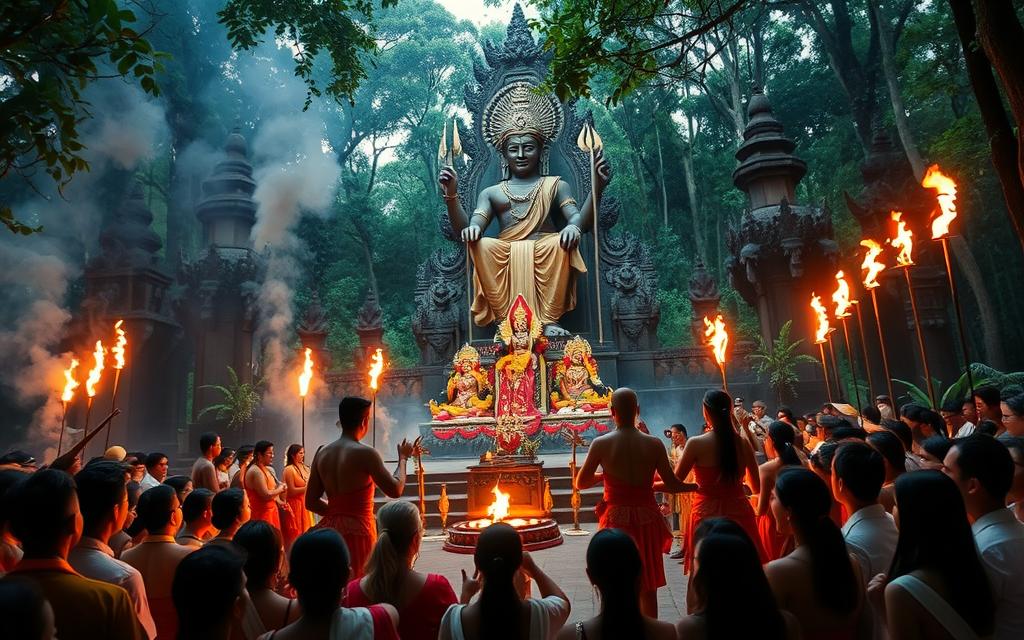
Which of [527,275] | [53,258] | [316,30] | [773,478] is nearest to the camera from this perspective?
[773,478]

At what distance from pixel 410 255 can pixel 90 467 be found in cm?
2788

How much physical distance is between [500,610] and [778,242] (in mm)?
12108

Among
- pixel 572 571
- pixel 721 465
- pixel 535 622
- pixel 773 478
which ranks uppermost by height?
pixel 721 465

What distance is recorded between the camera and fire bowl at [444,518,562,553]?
6188mm

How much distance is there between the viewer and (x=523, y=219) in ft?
47.3

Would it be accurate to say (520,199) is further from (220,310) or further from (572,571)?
(572,571)

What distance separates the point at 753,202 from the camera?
13711 mm

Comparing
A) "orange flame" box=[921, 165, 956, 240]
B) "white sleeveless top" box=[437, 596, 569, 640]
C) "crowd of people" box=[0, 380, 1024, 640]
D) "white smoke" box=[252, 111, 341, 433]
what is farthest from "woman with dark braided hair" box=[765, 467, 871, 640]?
"white smoke" box=[252, 111, 341, 433]

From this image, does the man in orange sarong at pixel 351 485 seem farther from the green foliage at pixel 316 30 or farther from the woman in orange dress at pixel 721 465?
the green foliage at pixel 316 30

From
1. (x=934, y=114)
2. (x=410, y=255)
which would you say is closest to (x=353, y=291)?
(x=410, y=255)

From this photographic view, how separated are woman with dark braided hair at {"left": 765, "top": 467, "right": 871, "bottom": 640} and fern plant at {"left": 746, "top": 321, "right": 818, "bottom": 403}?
10469 mm

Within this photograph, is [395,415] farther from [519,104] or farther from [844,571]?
[844,571]

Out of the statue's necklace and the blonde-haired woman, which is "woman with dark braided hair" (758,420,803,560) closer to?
the blonde-haired woman

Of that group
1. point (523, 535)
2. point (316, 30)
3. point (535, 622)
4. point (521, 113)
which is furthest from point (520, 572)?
point (521, 113)
